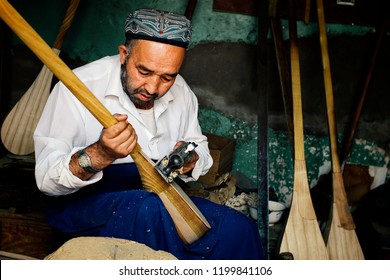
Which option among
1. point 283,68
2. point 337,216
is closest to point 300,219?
point 337,216

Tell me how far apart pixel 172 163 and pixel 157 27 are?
595mm

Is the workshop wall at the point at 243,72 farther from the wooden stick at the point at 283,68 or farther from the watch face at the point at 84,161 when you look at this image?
the watch face at the point at 84,161

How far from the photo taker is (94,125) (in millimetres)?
2707

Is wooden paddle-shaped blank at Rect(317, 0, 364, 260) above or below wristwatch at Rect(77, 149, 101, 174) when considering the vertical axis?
below

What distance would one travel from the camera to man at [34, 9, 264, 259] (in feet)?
7.79

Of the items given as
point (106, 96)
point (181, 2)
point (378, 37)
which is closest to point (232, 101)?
point (181, 2)

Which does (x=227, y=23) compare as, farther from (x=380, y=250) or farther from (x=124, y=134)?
(x=124, y=134)

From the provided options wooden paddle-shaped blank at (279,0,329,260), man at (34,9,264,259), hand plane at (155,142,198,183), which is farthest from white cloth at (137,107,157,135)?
wooden paddle-shaped blank at (279,0,329,260)

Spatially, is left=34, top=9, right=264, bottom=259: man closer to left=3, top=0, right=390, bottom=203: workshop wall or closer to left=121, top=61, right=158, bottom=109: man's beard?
left=121, top=61, right=158, bottom=109: man's beard

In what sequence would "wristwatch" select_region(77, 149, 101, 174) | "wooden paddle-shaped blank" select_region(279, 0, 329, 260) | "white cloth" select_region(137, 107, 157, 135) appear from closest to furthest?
"wristwatch" select_region(77, 149, 101, 174) → "white cloth" select_region(137, 107, 157, 135) → "wooden paddle-shaped blank" select_region(279, 0, 329, 260)

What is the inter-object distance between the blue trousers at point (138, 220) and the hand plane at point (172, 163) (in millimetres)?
107

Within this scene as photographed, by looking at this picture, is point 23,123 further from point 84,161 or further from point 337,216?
point 337,216
